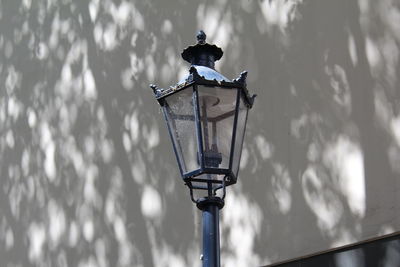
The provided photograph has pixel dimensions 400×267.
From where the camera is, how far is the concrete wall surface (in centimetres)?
584

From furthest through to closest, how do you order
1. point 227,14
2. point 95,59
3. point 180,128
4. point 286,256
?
1. point 95,59
2. point 227,14
3. point 286,256
4. point 180,128

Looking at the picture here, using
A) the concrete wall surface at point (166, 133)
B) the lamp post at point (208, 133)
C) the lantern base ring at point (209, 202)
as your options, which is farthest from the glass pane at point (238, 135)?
the concrete wall surface at point (166, 133)

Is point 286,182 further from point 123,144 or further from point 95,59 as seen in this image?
point 95,59

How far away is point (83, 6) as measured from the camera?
930cm

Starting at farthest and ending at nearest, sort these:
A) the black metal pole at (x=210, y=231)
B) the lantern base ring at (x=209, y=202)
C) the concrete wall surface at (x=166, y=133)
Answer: the concrete wall surface at (x=166, y=133), the lantern base ring at (x=209, y=202), the black metal pole at (x=210, y=231)

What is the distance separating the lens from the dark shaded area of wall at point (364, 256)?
5336mm

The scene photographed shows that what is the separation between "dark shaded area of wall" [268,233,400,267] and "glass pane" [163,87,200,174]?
6.46 ft

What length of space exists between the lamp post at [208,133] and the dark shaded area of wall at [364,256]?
1.75 metres

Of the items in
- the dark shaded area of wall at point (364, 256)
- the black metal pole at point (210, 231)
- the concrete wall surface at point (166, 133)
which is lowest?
the black metal pole at point (210, 231)

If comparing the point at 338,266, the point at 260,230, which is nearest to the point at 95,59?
the point at 260,230

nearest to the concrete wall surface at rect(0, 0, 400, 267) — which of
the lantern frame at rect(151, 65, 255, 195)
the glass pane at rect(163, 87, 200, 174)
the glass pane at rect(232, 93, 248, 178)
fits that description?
the glass pane at rect(232, 93, 248, 178)

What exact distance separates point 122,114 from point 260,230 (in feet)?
8.15

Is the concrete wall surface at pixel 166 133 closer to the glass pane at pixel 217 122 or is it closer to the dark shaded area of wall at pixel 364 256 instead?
the dark shaded area of wall at pixel 364 256

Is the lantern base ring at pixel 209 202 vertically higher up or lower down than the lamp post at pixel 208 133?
lower down
